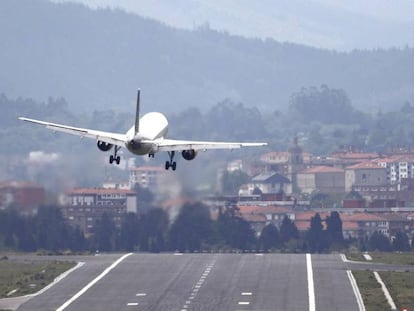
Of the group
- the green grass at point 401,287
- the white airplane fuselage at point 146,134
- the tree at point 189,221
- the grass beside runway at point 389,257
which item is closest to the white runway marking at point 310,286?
the grass beside runway at point 389,257

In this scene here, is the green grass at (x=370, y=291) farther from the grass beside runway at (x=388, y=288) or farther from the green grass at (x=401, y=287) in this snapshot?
the green grass at (x=401, y=287)

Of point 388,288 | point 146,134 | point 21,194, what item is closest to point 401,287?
point 388,288

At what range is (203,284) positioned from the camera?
155 meters

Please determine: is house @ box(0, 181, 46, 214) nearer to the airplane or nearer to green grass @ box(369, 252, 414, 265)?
green grass @ box(369, 252, 414, 265)

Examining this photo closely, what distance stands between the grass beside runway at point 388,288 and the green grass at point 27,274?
24.4 metres

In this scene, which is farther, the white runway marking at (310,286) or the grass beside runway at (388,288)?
the white runway marking at (310,286)

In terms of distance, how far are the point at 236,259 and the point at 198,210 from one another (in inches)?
721

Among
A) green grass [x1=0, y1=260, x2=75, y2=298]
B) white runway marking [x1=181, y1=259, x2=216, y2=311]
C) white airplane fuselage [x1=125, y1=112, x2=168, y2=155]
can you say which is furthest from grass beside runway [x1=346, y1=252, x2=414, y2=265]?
white airplane fuselage [x1=125, y1=112, x2=168, y2=155]

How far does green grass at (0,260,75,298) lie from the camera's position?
510ft

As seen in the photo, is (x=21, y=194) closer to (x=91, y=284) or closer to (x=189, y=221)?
(x=189, y=221)

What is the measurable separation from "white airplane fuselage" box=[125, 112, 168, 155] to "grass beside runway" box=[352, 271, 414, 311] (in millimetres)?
18390

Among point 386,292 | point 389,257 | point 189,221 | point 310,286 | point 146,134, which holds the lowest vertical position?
point 386,292

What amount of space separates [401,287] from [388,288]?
1117 mm

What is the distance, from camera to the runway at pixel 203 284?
142375 mm
